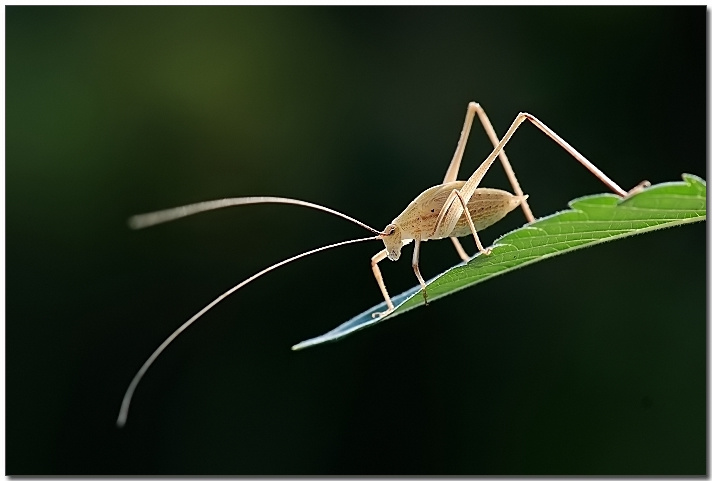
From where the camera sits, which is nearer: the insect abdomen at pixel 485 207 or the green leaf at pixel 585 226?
the green leaf at pixel 585 226

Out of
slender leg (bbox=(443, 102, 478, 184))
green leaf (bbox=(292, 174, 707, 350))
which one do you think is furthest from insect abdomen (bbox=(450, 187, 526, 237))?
green leaf (bbox=(292, 174, 707, 350))

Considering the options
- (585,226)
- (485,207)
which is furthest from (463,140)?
(585,226)

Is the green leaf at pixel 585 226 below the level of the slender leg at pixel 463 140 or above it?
below

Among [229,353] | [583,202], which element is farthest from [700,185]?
[229,353]

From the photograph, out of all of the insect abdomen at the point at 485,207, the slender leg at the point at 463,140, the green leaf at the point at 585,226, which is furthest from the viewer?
the slender leg at the point at 463,140

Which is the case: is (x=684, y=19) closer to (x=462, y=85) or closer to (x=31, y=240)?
(x=462, y=85)

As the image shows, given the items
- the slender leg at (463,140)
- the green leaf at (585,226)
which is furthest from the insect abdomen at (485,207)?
the green leaf at (585,226)

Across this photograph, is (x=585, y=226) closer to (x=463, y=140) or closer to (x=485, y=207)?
(x=485, y=207)

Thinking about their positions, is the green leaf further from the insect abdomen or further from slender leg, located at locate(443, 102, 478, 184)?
slender leg, located at locate(443, 102, 478, 184)

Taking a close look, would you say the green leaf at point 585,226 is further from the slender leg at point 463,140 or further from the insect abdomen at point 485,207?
the slender leg at point 463,140
